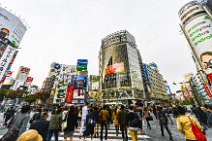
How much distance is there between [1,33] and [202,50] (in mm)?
78021

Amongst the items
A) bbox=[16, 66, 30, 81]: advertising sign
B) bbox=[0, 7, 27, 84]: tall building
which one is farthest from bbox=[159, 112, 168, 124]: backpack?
bbox=[16, 66, 30, 81]: advertising sign

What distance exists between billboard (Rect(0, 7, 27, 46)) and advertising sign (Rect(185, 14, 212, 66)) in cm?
7545

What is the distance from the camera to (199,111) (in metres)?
9.83

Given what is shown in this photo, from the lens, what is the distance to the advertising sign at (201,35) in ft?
108

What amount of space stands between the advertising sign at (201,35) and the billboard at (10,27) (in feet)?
248

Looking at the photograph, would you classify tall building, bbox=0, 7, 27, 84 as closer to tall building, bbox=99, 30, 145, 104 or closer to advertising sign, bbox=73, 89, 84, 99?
Answer: advertising sign, bbox=73, 89, 84, 99

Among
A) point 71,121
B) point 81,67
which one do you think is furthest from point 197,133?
point 81,67

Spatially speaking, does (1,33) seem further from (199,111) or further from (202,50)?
(202,50)

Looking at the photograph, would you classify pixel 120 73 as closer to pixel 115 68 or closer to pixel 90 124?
pixel 115 68

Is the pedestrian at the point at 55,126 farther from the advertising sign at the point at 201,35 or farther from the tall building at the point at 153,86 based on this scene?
the tall building at the point at 153,86

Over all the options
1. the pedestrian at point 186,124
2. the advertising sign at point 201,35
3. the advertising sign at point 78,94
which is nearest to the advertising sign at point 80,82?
the advertising sign at point 78,94

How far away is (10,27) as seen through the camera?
5825cm

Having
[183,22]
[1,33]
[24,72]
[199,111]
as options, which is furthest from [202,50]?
[24,72]

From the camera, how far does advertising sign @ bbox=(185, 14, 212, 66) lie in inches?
1302
